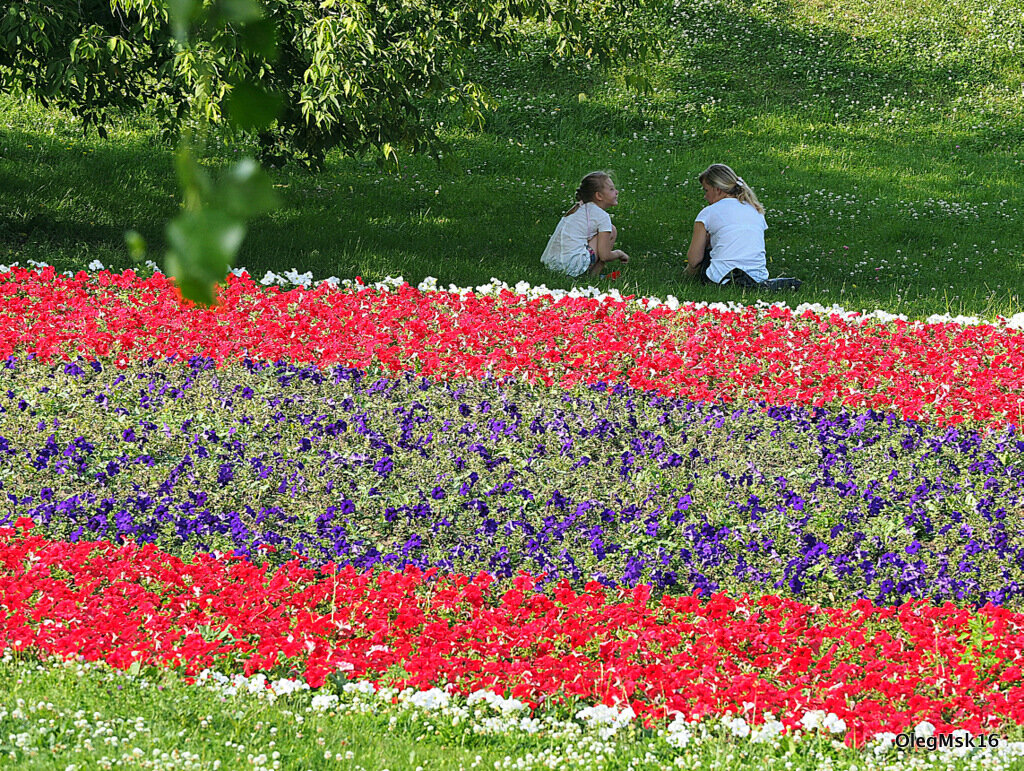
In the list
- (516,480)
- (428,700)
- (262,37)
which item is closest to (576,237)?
(516,480)

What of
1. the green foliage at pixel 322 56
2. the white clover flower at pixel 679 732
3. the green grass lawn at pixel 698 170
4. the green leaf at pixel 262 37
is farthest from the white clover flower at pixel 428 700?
the green grass lawn at pixel 698 170

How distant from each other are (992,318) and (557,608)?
5.98m

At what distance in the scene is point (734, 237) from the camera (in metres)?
9.05

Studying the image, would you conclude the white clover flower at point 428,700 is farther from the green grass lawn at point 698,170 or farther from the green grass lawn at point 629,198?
the green grass lawn at point 698,170

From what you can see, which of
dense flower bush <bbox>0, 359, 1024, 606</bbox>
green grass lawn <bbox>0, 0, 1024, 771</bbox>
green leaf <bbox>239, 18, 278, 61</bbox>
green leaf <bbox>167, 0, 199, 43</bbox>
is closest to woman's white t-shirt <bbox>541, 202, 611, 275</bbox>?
green grass lawn <bbox>0, 0, 1024, 771</bbox>

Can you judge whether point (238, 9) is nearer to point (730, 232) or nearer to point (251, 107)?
point (251, 107)

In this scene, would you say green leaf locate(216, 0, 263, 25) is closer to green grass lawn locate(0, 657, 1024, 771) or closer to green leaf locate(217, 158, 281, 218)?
green leaf locate(217, 158, 281, 218)

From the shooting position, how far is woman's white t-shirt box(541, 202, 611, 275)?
30.5 ft

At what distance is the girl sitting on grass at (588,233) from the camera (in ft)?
30.3

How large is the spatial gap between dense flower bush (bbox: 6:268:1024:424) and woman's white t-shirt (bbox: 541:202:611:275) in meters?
1.64

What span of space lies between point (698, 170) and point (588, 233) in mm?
5870

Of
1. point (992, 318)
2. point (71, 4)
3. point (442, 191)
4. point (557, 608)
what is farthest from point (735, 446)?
point (442, 191)

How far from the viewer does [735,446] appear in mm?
5414

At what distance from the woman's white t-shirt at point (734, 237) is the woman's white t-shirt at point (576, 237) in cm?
86
